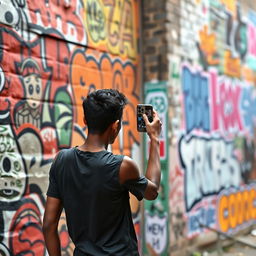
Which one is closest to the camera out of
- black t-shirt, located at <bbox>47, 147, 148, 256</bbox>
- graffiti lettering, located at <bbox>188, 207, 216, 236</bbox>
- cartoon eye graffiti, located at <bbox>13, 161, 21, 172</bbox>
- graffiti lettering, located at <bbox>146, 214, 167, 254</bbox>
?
black t-shirt, located at <bbox>47, 147, 148, 256</bbox>

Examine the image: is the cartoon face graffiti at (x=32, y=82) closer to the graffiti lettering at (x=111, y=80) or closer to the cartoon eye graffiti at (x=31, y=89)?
the cartoon eye graffiti at (x=31, y=89)

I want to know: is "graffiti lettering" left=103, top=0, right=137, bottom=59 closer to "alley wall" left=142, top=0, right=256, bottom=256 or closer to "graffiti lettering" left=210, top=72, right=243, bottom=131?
"alley wall" left=142, top=0, right=256, bottom=256

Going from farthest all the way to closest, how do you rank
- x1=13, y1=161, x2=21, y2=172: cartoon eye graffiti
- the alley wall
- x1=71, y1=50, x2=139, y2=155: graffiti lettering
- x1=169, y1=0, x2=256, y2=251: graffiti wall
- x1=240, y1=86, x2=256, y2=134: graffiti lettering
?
x1=240, y1=86, x2=256, y2=134: graffiti lettering
x1=169, y1=0, x2=256, y2=251: graffiti wall
the alley wall
x1=71, y1=50, x2=139, y2=155: graffiti lettering
x1=13, y1=161, x2=21, y2=172: cartoon eye graffiti

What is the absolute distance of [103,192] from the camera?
82.0 inches

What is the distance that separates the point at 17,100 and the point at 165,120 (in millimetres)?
2294

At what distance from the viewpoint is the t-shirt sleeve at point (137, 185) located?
212 centimetres

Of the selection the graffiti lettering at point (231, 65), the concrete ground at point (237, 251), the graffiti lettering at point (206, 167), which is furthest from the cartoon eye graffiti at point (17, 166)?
the graffiti lettering at point (231, 65)

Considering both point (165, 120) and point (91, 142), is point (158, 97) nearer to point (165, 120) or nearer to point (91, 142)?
point (165, 120)

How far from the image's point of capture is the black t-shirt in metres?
A: 2.08

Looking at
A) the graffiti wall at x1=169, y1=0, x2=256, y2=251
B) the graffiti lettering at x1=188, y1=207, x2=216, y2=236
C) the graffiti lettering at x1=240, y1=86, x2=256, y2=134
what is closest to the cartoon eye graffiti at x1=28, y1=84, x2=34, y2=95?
the graffiti wall at x1=169, y1=0, x2=256, y2=251

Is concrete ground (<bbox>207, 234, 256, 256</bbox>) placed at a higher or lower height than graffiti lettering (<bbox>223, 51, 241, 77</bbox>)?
lower

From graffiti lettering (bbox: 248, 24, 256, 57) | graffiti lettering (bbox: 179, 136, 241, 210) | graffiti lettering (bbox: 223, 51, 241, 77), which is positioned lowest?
graffiti lettering (bbox: 179, 136, 241, 210)

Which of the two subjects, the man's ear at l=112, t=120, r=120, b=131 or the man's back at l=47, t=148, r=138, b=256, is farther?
the man's ear at l=112, t=120, r=120, b=131

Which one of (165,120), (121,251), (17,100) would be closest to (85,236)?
(121,251)
